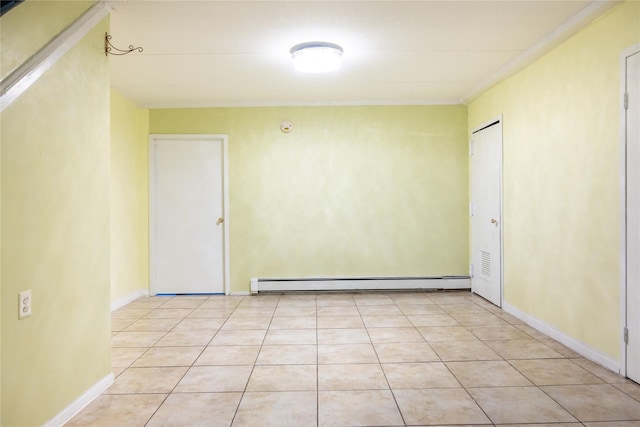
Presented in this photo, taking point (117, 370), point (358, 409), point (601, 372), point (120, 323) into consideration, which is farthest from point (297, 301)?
point (601, 372)

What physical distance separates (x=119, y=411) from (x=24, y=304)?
84 centimetres

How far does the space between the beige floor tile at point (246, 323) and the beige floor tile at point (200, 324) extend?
0.25 ft

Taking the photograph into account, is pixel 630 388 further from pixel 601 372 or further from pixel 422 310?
Answer: pixel 422 310

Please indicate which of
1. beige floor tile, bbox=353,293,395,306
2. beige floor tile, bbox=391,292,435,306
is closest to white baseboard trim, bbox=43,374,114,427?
beige floor tile, bbox=353,293,395,306

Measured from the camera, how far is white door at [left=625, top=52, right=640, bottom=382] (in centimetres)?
253

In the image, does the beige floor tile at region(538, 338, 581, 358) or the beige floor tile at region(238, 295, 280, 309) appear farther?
the beige floor tile at region(238, 295, 280, 309)

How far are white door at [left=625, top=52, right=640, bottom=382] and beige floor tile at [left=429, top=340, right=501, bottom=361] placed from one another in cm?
81

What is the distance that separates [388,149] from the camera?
17.6ft

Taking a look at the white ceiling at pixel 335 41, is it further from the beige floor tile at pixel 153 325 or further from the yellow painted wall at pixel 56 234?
the beige floor tile at pixel 153 325

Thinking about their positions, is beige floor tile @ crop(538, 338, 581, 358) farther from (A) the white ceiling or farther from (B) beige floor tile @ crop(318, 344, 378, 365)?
(A) the white ceiling

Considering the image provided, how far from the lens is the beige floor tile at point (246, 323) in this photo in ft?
12.8

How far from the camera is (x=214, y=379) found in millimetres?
2719

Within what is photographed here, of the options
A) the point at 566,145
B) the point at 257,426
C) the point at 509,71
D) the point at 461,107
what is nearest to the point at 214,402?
the point at 257,426

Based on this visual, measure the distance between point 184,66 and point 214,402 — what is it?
115 inches
